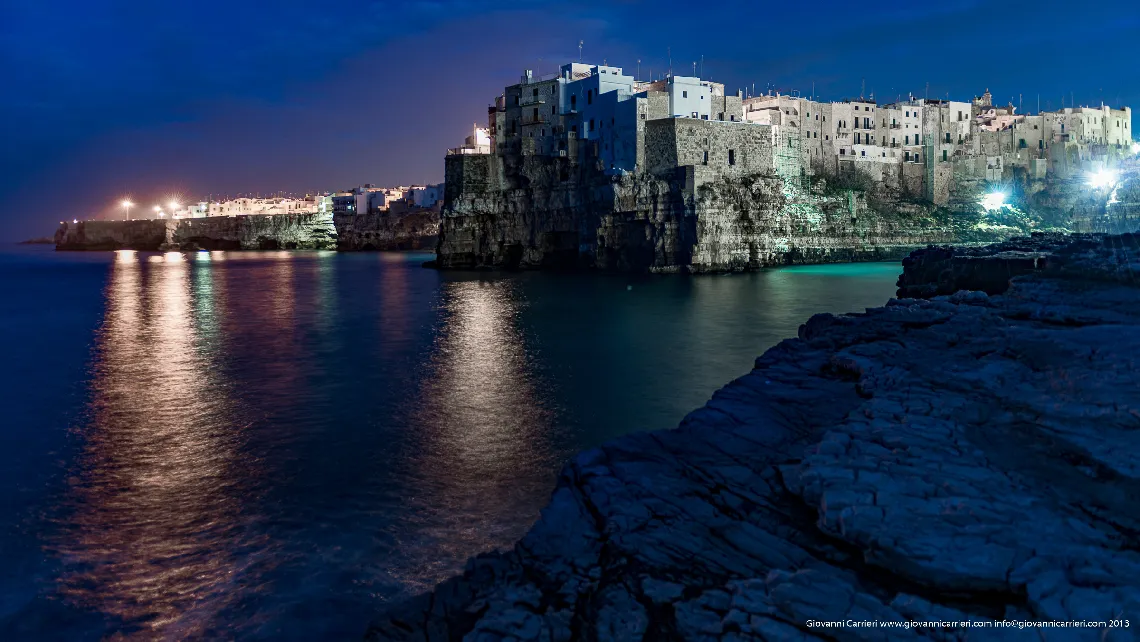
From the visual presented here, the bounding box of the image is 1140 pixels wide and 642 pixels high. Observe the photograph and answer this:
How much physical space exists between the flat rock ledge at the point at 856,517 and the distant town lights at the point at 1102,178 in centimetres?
8098

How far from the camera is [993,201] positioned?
249 ft

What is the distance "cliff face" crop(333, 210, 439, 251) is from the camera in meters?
118

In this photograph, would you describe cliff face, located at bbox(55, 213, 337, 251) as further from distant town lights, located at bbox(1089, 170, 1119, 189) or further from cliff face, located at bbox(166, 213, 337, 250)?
distant town lights, located at bbox(1089, 170, 1119, 189)

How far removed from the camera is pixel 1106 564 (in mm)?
4672

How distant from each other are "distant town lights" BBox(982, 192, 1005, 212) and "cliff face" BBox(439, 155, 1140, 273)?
67 centimetres

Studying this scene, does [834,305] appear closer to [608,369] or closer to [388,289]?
[608,369]

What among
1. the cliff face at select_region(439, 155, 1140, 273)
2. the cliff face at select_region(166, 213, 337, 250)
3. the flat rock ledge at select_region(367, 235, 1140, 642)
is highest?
the cliff face at select_region(166, 213, 337, 250)

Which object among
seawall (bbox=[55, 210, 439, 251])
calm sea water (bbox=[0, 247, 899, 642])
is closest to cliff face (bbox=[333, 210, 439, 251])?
seawall (bbox=[55, 210, 439, 251])

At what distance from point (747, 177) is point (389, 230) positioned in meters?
80.7

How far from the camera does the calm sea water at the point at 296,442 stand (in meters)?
7.76

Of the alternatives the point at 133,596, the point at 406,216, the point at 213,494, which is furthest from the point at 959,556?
the point at 406,216

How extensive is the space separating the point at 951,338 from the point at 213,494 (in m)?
10.8

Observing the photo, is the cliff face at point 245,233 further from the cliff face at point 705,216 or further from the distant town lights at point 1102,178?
the distant town lights at point 1102,178

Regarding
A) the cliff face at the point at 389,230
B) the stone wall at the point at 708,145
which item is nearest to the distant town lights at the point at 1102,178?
the stone wall at the point at 708,145
